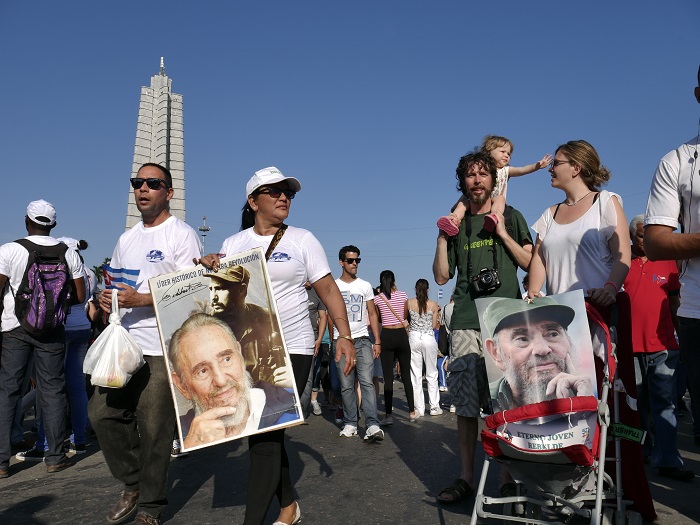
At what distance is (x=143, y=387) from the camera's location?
15.3ft

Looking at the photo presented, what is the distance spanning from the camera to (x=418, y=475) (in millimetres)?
6004

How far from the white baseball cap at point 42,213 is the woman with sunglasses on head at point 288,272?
3290 millimetres

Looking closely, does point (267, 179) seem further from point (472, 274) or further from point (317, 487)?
point (317, 487)

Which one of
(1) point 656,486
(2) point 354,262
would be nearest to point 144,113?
(2) point 354,262

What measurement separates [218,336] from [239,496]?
72.4 inches

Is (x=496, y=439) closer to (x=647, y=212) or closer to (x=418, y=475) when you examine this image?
(x=647, y=212)

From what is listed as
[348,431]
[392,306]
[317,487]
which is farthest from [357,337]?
[317,487]

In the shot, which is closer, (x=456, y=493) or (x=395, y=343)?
(x=456, y=493)

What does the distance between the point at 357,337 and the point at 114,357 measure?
546 centimetres

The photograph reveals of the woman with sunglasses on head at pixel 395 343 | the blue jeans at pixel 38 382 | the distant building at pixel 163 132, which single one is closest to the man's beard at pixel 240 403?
the blue jeans at pixel 38 382

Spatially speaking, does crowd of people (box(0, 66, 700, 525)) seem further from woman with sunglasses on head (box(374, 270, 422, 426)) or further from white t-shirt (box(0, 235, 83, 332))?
woman with sunglasses on head (box(374, 270, 422, 426))

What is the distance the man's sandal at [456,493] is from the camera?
4.76m

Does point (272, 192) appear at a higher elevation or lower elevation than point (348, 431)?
higher

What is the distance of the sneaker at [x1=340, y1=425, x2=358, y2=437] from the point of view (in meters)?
8.82
